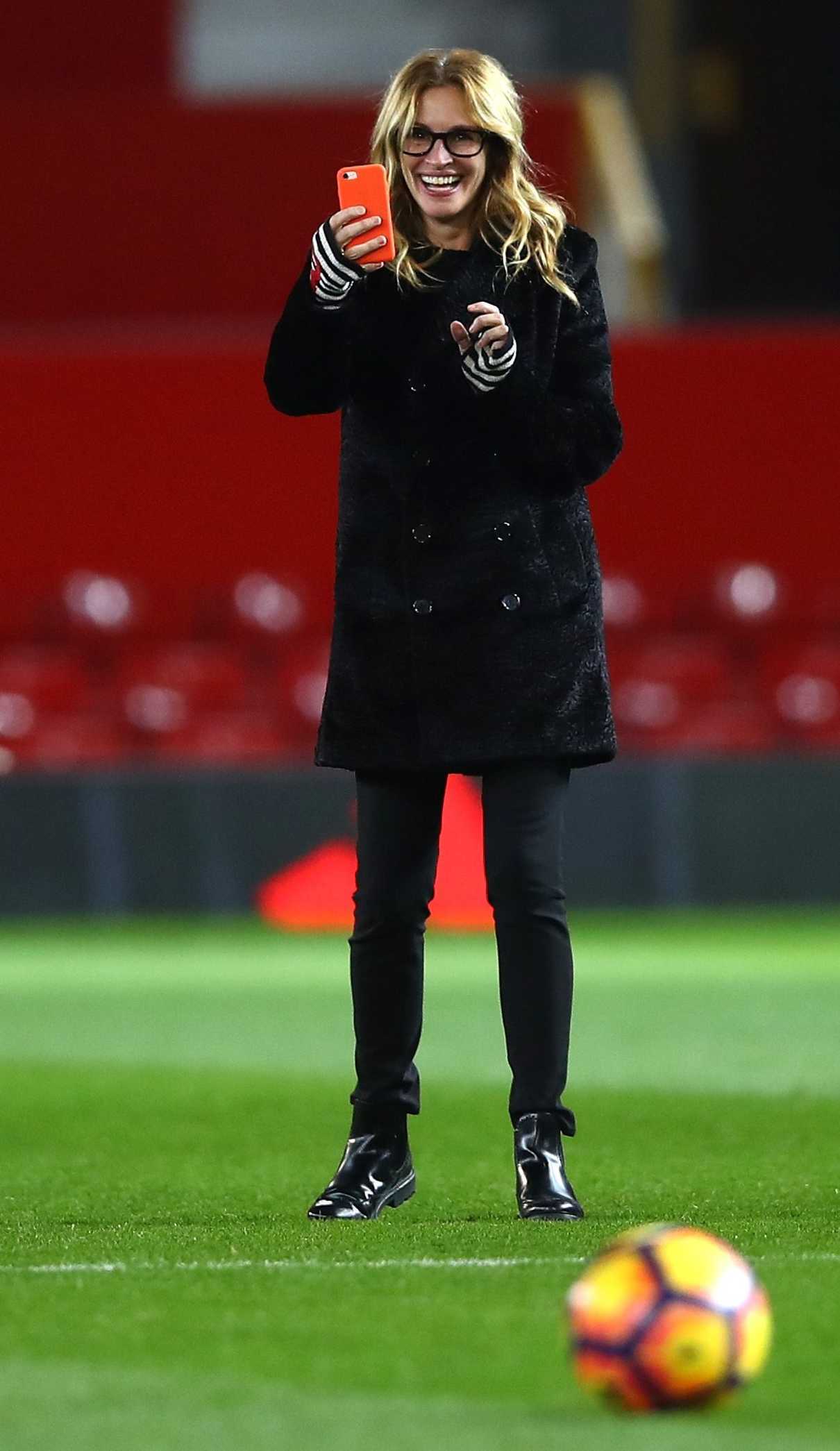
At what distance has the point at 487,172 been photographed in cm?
468

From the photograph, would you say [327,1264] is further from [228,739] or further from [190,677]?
[190,677]

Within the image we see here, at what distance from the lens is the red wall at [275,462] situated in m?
15.0

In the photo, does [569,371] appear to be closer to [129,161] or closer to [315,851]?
[315,851]

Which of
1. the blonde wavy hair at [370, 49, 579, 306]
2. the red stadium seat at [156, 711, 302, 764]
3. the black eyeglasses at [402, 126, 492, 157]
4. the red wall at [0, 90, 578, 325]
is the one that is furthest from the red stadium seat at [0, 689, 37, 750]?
the black eyeglasses at [402, 126, 492, 157]

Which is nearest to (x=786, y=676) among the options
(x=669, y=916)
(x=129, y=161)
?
(x=669, y=916)

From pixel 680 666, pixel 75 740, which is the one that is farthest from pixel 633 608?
pixel 75 740

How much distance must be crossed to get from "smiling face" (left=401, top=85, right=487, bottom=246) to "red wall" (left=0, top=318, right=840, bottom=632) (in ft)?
33.7

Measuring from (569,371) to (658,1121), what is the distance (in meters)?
2.09

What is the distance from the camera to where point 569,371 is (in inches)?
185

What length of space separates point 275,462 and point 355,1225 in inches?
433

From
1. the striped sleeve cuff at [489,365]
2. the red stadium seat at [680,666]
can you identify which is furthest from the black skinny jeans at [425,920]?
the red stadium seat at [680,666]

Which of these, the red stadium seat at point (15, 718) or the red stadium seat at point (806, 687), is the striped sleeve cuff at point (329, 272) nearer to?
the red stadium seat at point (15, 718)

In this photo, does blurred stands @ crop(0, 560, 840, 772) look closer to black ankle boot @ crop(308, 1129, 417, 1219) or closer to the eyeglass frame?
black ankle boot @ crop(308, 1129, 417, 1219)

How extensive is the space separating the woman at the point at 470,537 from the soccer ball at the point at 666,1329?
4.69 ft
